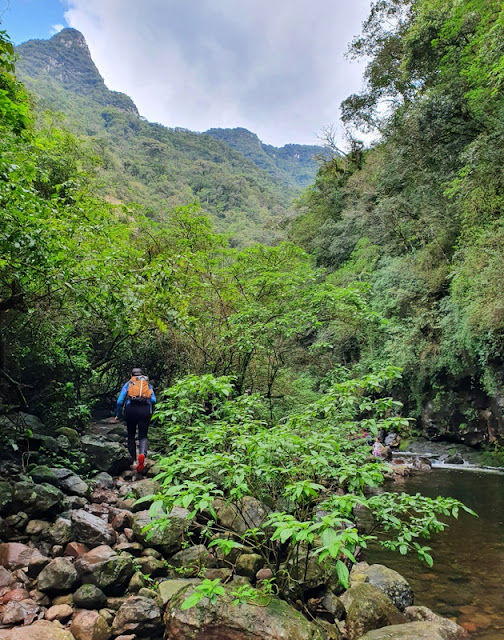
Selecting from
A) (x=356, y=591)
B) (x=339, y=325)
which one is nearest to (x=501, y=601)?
(x=356, y=591)

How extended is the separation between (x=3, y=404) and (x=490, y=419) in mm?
13886

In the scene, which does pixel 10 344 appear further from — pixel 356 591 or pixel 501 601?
pixel 501 601

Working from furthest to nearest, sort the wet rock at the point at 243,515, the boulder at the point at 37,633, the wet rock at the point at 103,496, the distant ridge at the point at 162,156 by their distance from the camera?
the distant ridge at the point at 162,156, the wet rock at the point at 103,496, the wet rock at the point at 243,515, the boulder at the point at 37,633

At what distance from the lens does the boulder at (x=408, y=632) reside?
10.9 feet

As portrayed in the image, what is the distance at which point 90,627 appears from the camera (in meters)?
3.17

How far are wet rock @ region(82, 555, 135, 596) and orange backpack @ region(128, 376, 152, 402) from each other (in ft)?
10.3

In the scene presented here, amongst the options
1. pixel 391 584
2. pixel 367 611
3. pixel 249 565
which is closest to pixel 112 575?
pixel 249 565

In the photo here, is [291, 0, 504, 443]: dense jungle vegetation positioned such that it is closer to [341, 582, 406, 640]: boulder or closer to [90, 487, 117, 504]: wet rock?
[341, 582, 406, 640]: boulder

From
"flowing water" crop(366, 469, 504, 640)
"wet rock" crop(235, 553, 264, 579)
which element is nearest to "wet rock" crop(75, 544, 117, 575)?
"wet rock" crop(235, 553, 264, 579)

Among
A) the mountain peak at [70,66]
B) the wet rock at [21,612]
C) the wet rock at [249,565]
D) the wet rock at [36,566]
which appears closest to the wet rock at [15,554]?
the wet rock at [36,566]

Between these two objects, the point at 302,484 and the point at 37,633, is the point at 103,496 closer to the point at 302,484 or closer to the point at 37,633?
the point at 37,633

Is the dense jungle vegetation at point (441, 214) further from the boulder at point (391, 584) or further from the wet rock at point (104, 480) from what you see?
the wet rock at point (104, 480)

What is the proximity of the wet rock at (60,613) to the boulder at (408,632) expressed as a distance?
8.48 ft

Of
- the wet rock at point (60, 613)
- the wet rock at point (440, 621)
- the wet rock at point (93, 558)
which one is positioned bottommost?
the wet rock at point (440, 621)
